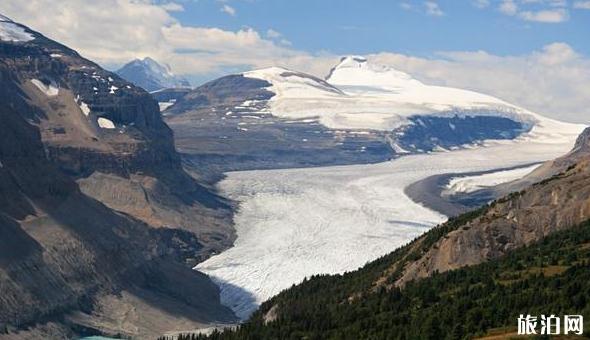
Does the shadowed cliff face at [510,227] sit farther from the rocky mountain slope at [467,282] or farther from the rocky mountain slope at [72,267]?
the rocky mountain slope at [72,267]

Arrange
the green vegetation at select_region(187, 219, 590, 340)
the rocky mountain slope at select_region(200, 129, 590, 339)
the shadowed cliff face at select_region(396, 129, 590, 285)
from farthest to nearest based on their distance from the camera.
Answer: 1. the shadowed cliff face at select_region(396, 129, 590, 285)
2. the rocky mountain slope at select_region(200, 129, 590, 339)
3. the green vegetation at select_region(187, 219, 590, 340)

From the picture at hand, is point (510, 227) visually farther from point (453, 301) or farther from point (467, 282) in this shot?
point (453, 301)

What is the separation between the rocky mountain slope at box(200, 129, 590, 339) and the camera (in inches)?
2638

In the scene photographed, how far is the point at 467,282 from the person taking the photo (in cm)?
8044

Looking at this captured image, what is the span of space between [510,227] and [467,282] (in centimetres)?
2089

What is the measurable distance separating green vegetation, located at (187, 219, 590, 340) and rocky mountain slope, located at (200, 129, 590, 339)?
101 millimetres

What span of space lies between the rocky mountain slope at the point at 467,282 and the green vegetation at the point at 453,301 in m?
0.10

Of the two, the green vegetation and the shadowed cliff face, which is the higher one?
the shadowed cliff face

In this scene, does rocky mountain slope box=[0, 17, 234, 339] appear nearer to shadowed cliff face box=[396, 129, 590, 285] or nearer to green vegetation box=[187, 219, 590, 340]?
green vegetation box=[187, 219, 590, 340]

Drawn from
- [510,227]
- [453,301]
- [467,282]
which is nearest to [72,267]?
[510,227]

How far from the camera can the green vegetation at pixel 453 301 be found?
65312mm

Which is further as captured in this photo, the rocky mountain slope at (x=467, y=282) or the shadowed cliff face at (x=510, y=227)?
the shadowed cliff face at (x=510, y=227)

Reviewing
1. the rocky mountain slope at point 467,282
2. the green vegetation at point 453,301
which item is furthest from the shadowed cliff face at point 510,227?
the green vegetation at point 453,301

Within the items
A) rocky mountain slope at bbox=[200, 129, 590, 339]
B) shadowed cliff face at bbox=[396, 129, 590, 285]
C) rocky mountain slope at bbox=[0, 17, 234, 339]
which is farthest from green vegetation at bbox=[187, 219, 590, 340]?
rocky mountain slope at bbox=[0, 17, 234, 339]
